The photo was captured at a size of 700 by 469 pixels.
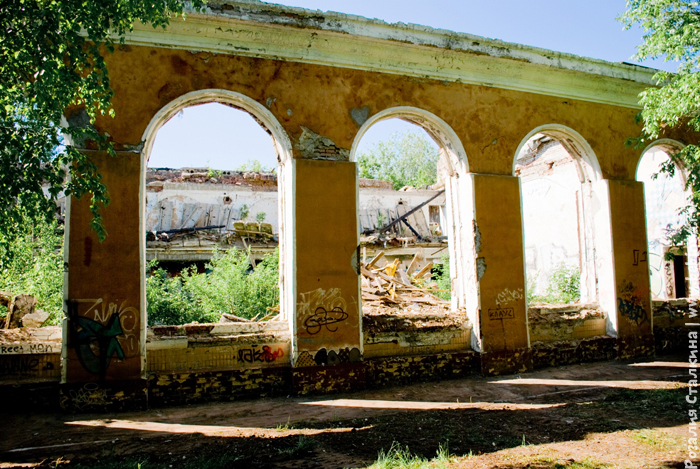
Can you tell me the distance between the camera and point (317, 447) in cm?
424

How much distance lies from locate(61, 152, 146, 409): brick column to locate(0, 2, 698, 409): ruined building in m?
0.02

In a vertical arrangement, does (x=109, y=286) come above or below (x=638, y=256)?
below

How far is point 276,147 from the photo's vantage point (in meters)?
6.71

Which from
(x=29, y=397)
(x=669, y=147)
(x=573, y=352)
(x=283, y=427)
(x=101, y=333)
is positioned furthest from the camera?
(x=669, y=147)

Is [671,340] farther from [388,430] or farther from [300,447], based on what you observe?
[300,447]

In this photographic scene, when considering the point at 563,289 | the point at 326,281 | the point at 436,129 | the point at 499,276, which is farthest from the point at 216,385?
the point at 563,289

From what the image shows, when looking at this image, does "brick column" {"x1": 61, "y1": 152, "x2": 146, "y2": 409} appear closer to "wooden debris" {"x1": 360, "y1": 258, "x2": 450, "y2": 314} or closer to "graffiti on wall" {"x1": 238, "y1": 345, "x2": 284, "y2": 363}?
"graffiti on wall" {"x1": 238, "y1": 345, "x2": 284, "y2": 363}

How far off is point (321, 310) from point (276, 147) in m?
2.43

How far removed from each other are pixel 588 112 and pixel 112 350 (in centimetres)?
858

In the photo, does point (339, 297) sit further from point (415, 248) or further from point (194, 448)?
point (415, 248)

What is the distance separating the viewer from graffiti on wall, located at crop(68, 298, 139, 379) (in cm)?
537

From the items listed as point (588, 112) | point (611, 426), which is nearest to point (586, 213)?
point (588, 112)

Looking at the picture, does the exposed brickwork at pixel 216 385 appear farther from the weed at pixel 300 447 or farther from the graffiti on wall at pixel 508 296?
the graffiti on wall at pixel 508 296

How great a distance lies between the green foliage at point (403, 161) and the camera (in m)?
37.3
